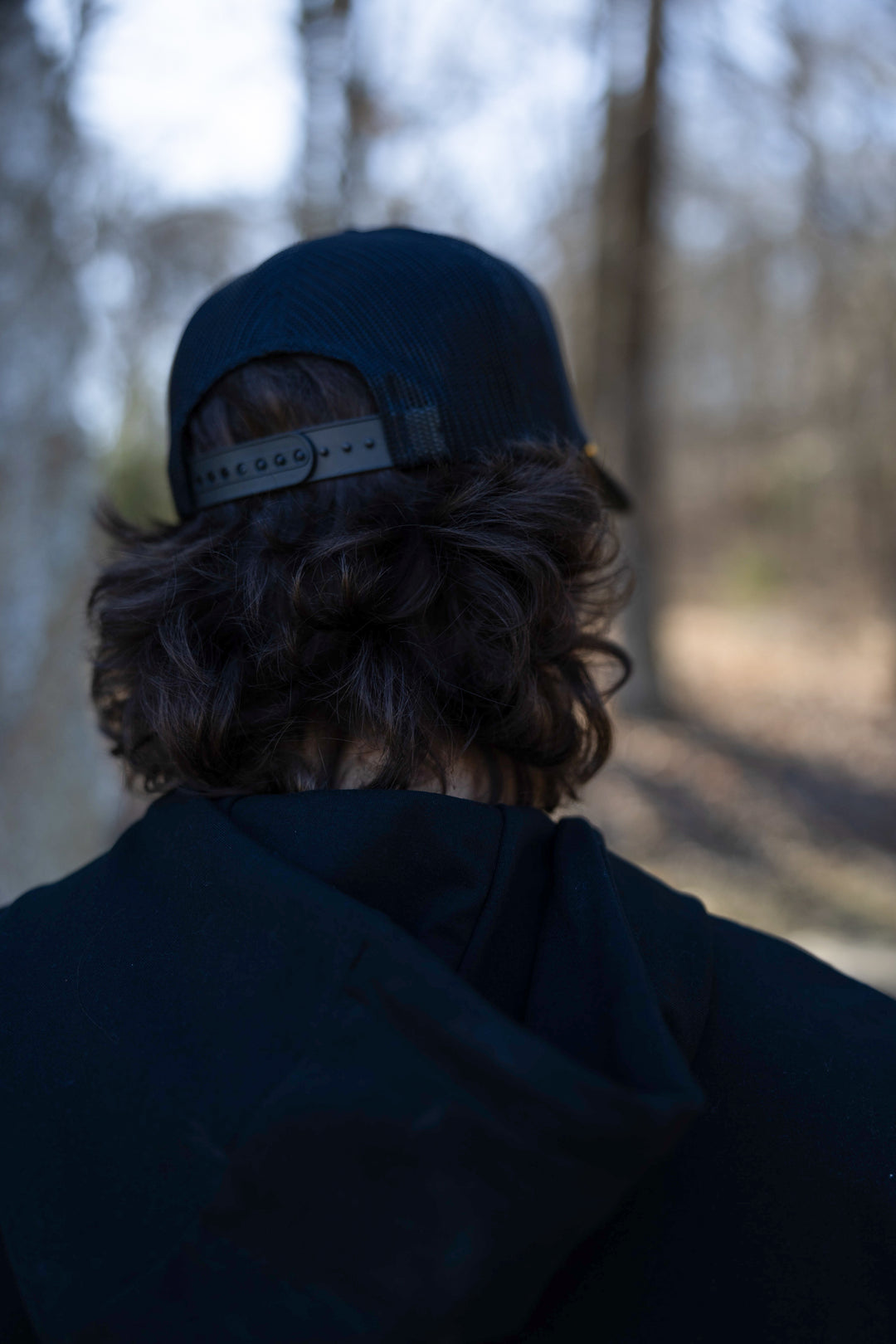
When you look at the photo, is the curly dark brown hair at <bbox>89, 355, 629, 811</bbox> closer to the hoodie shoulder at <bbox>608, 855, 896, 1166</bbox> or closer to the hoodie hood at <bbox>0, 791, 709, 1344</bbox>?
the hoodie hood at <bbox>0, 791, 709, 1344</bbox>

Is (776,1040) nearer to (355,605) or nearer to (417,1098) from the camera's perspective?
(417,1098)

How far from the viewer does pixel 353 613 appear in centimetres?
109

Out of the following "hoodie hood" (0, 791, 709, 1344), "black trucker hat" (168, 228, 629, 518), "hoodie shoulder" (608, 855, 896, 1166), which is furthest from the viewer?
"black trucker hat" (168, 228, 629, 518)

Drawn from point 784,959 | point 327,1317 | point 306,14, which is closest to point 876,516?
point 306,14

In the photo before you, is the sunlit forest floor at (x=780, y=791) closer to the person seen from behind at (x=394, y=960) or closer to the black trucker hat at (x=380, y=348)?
the person seen from behind at (x=394, y=960)

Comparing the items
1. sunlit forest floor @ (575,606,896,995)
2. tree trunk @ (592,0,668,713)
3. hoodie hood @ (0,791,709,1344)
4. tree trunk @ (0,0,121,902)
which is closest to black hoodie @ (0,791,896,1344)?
hoodie hood @ (0,791,709,1344)

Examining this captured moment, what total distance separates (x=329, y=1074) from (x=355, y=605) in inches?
20.8

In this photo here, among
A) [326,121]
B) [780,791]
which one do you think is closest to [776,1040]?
[326,121]

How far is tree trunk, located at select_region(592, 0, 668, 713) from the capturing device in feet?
29.4

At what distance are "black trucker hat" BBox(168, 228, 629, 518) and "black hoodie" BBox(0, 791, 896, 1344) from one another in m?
0.45

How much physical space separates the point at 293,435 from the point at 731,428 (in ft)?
52.0

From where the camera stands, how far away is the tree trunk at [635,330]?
29.4 ft

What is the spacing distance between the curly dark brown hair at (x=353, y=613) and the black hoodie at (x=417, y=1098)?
0.15 metres

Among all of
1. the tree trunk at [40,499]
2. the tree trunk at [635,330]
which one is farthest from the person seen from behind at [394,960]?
the tree trunk at [635,330]
